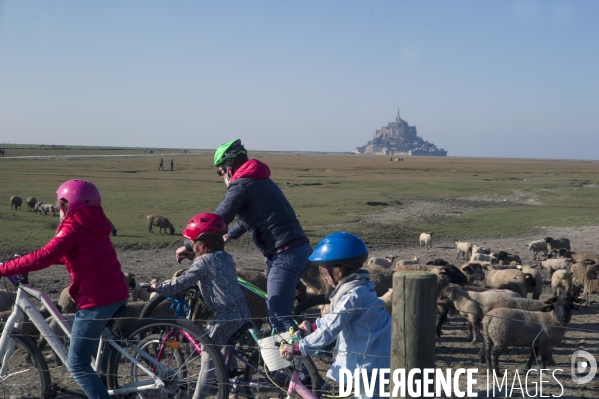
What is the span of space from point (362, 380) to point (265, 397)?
2170 millimetres

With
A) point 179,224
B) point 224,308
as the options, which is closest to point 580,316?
point 224,308

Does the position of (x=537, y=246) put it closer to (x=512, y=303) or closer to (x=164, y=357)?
(x=512, y=303)

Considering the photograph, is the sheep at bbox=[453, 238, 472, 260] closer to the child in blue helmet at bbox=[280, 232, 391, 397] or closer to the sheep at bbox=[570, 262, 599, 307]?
the sheep at bbox=[570, 262, 599, 307]

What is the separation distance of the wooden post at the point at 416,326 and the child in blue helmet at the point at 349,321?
1.51 feet

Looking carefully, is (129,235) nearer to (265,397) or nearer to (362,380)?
(265,397)

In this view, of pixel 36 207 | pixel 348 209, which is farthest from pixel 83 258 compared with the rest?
pixel 348 209

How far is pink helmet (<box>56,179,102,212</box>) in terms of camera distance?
15.6ft

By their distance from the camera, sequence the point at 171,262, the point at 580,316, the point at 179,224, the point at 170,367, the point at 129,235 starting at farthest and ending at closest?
1. the point at 179,224
2. the point at 129,235
3. the point at 171,262
4. the point at 580,316
5. the point at 170,367

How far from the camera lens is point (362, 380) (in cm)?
412

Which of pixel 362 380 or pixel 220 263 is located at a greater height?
pixel 220 263

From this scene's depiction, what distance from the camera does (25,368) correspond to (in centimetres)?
600

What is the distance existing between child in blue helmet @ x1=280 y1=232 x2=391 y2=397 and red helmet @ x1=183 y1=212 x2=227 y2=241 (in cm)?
119

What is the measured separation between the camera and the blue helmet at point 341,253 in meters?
4.18

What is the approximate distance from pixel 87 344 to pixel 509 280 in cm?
852
